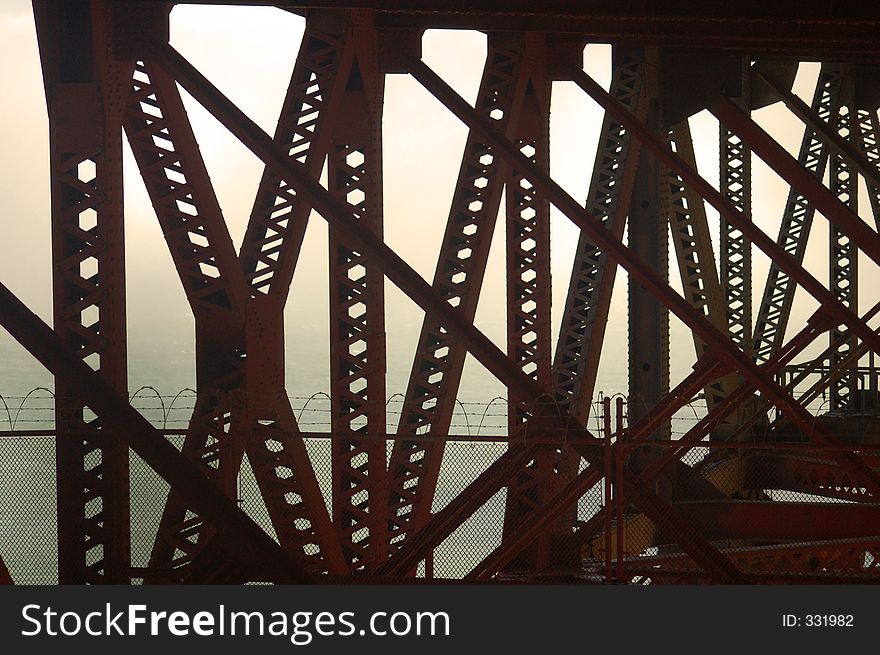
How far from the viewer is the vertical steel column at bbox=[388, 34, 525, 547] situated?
40.0 ft

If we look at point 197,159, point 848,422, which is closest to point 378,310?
point 197,159

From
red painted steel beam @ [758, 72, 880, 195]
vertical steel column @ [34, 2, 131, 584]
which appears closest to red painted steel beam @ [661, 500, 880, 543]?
red painted steel beam @ [758, 72, 880, 195]

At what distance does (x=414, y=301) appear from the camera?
1012 centimetres

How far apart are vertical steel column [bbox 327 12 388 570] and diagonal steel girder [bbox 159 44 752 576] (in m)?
1.45

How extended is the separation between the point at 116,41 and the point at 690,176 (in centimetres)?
596

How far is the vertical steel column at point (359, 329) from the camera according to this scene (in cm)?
1155

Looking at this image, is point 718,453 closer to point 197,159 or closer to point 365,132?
point 365,132

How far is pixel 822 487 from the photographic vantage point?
20375mm

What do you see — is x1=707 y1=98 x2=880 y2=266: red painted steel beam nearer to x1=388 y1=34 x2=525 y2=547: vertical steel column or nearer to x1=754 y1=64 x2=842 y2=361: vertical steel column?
x1=388 y1=34 x2=525 y2=547: vertical steel column

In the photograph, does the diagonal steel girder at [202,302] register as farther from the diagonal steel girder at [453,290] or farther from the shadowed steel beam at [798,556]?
the shadowed steel beam at [798,556]

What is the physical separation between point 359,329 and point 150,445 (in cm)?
318

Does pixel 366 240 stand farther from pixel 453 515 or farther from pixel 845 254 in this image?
pixel 845 254

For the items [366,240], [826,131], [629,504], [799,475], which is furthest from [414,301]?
[799,475]

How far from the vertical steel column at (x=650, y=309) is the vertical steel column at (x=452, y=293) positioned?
11.3 ft
